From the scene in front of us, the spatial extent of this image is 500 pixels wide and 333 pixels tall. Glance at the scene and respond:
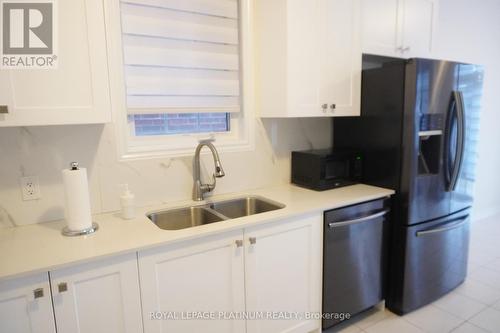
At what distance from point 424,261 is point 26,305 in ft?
7.47

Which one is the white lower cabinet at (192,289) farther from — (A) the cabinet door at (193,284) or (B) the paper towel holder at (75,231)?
(B) the paper towel holder at (75,231)

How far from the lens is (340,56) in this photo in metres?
2.13

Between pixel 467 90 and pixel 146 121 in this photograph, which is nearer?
pixel 146 121

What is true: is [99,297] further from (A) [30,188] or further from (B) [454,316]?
(B) [454,316]

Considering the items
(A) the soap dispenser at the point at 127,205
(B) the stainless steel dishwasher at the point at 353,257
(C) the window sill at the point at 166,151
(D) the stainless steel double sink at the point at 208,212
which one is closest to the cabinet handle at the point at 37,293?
(A) the soap dispenser at the point at 127,205

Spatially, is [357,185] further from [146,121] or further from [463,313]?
[146,121]

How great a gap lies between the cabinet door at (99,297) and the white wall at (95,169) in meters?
0.58

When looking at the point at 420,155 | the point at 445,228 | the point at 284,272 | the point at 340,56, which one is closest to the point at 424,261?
the point at 445,228

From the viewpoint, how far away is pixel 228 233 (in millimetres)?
1552

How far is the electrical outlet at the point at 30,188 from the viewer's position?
1.59m

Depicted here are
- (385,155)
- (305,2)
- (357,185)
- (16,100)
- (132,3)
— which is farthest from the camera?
(357,185)

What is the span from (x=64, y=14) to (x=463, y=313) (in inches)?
116

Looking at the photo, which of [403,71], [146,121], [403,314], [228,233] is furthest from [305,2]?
[403,314]

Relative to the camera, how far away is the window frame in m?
1.73
